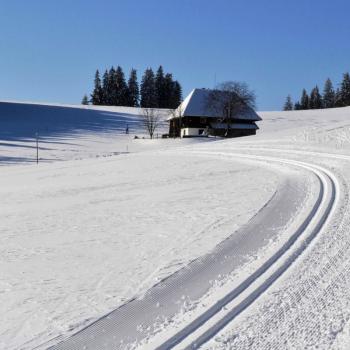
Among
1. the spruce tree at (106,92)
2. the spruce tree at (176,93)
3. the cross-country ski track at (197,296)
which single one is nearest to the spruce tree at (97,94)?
the spruce tree at (106,92)

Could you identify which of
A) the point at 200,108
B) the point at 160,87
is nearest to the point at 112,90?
the point at 160,87

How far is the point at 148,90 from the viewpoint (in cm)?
11206

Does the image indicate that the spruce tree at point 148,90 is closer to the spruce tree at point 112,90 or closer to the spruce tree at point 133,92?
the spruce tree at point 133,92

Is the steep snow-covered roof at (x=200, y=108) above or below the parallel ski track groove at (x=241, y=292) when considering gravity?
above

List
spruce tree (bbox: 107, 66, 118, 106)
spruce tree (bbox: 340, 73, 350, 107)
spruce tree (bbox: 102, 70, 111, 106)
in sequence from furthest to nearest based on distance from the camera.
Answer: spruce tree (bbox: 102, 70, 111, 106) < spruce tree (bbox: 107, 66, 118, 106) < spruce tree (bbox: 340, 73, 350, 107)

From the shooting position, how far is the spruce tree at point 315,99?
11900 centimetres

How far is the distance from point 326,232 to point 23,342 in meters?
4.83

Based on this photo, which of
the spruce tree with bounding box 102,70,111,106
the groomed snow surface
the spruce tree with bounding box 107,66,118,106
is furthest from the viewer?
the spruce tree with bounding box 102,70,111,106

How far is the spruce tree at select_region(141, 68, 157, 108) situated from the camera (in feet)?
365

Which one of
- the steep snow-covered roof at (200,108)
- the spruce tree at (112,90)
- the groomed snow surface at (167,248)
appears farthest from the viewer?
the spruce tree at (112,90)

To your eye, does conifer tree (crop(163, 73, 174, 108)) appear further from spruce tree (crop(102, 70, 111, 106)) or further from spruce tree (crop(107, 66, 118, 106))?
spruce tree (crop(102, 70, 111, 106))

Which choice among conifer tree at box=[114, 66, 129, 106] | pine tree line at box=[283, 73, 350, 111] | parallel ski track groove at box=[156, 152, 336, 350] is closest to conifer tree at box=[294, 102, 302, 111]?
pine tree line at box=[283, 73, 350, 111]

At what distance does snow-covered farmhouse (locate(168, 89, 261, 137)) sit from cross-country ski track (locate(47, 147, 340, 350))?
52.4 metres

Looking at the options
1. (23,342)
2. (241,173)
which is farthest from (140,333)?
(241,173)
